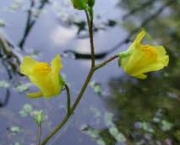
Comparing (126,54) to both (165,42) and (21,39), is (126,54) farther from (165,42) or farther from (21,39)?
(165,42)

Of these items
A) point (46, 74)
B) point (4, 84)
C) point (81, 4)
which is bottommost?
point (4, 84)

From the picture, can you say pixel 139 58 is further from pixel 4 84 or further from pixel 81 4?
pixel 4 84

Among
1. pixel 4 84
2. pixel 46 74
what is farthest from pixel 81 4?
pixel 4 84

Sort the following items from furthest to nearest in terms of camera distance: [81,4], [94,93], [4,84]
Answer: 1. [94,93]
2. [4,84]
3. [81,4]

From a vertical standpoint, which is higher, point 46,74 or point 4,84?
point 46,74

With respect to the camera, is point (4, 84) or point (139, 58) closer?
point (139, 58)

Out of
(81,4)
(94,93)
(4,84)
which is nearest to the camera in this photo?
(81,4)

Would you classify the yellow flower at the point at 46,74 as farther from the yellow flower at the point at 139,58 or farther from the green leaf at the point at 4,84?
the green leaf at the point at 4,84
